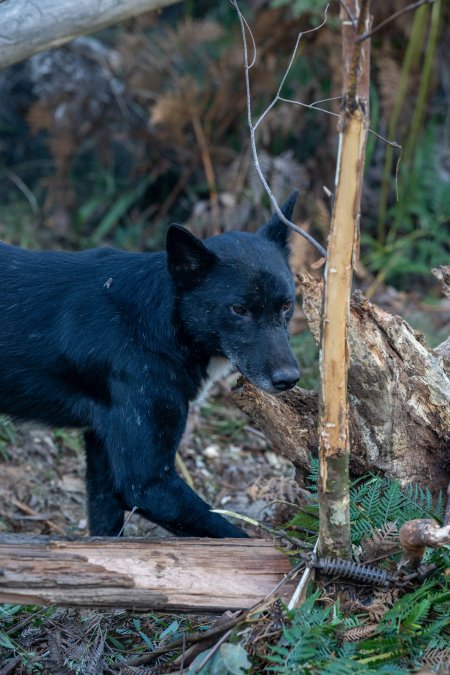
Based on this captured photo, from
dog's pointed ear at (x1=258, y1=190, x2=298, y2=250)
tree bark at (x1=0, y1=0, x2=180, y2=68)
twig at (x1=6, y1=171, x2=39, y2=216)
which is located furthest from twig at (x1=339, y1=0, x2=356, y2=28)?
twig at (x1=6, y1=171, x2=39, y2=216)

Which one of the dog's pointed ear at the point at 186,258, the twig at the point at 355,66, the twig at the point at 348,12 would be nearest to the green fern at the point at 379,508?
the dog's pointed ear at the point at 186,258

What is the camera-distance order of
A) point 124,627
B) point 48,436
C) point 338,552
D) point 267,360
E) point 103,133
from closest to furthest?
point 338,552 < point 124,627 < point 267,360 < point 48,436 < point 103,133

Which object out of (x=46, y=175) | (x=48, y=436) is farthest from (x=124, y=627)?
(x=46, y=175)

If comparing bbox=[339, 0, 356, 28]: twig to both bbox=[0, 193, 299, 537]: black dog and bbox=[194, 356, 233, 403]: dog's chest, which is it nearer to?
bbox=[0, 193, 299, 537]: black dog

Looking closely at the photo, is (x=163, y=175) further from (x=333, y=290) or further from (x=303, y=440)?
(x=333, y=290)

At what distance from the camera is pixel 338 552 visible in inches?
107

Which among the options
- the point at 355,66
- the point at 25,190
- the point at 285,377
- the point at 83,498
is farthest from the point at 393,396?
the point at 25,190

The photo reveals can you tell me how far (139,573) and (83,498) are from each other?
2.03 metres

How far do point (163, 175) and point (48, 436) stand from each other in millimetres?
3215

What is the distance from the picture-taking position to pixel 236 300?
3469mm

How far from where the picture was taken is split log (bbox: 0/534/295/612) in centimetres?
267

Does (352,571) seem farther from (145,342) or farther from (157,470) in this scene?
(145,342)

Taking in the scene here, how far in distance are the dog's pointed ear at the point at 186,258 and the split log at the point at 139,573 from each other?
1.18 meters

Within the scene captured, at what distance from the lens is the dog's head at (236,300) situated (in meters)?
3.41
